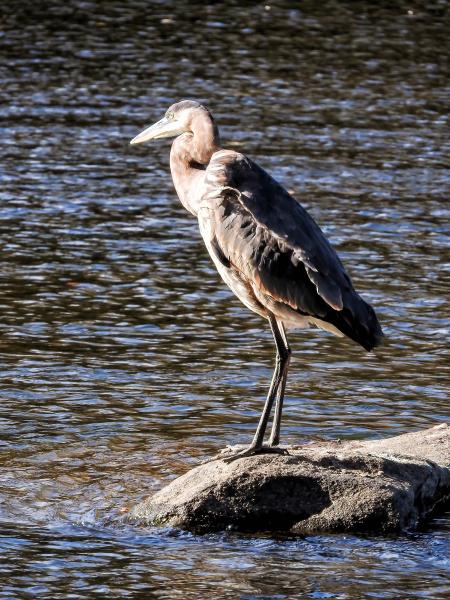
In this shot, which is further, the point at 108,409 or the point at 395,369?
the point at 395,369

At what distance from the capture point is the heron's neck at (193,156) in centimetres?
946

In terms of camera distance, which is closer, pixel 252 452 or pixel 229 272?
pixel 252 452

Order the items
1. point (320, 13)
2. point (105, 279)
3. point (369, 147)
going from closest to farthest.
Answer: point (105, 279) → point (369, 147) → point (320, 13)

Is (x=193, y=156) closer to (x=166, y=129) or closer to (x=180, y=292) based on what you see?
(x=166, y=129)

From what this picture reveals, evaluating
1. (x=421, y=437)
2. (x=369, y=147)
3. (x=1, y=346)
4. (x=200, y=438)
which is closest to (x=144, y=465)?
(x=200, y=438)

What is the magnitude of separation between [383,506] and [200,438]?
2255 mm

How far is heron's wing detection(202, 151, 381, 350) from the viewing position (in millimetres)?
8859

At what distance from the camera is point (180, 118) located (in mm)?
9719

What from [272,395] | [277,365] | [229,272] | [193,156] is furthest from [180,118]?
[272,395]

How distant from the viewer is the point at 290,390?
37.7 ft

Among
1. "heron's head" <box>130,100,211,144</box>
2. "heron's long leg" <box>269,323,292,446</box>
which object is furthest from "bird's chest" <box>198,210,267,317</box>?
"heron's head" <box>130,100,211,144</box>

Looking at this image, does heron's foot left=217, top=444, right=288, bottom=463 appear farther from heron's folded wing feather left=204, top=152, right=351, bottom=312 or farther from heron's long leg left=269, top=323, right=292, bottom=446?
heron's folded wing feather left=204, top=152, right=351, bottom=312

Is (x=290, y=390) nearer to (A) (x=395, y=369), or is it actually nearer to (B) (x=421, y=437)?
(A) (x=395, y=369)

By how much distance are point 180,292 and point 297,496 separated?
5.82 m
